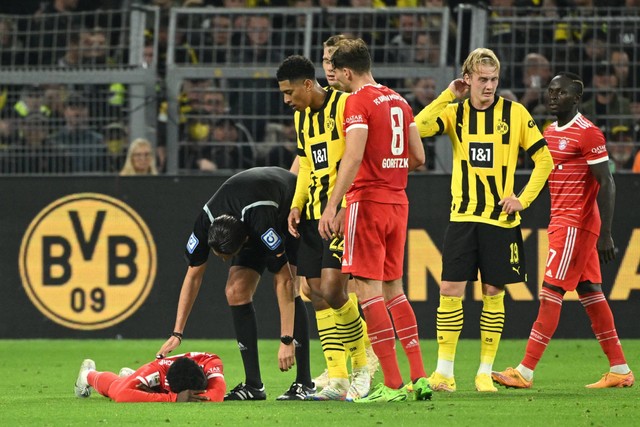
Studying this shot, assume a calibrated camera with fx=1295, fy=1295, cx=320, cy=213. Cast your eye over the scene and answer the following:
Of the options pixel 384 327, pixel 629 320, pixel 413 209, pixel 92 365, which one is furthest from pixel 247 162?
pixel 384 327

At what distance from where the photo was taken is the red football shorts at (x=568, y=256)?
363 inches

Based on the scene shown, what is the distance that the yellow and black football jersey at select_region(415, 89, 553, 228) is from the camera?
8.91 metres

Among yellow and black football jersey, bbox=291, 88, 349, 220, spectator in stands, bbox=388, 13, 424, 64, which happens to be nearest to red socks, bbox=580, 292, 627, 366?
yellow and black football jersey, bbox=291, 88, 349, 220

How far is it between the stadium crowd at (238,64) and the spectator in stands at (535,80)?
11 millimetres

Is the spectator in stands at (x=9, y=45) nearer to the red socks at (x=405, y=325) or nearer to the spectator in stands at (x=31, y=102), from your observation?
the spectator in stands at (x=31, y=102)

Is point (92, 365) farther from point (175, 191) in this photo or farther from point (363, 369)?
point (175, 191)

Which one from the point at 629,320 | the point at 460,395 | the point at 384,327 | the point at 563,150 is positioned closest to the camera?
the point at 384,327

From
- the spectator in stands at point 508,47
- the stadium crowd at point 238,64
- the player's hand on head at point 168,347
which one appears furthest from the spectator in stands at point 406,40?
the player's hand on head at point 168,347

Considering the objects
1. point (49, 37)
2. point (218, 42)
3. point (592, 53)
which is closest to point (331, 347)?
point (592, 53)

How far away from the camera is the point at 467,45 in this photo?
1328cm

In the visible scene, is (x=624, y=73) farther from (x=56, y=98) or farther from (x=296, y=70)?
(x=56, y=98)

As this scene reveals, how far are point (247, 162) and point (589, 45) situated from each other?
12.0ft

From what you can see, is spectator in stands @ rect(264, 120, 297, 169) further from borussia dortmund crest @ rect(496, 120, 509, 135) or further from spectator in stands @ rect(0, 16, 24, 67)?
borussia dortmund crest @ rect(496, 120, 509, 135)

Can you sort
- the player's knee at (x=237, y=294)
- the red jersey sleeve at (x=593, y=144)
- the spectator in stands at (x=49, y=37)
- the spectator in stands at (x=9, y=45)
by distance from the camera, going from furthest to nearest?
the spectator in stands at (x=9, y=45)
the spectator in stands at (x=49, y=37)
the red jersey sleeve at (x=593, y=144)
the player's knee at (x=237, y=294)
